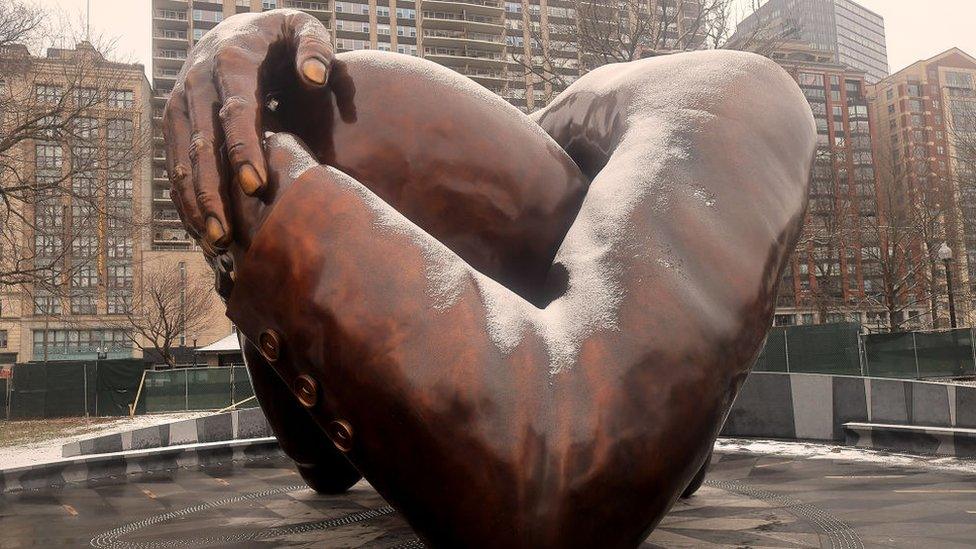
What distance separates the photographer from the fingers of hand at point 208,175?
257cm

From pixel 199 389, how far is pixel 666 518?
20.7m

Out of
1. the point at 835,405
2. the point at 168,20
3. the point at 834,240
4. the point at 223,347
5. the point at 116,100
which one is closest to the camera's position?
the point at 835,405

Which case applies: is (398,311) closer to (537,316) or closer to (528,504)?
(537,316)

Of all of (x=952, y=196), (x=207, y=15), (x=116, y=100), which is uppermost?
(x=207, y=15)

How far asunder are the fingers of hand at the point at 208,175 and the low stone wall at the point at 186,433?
8.85 metres

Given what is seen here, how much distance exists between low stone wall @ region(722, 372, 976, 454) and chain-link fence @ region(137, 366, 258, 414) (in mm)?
16643

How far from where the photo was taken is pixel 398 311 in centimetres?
239

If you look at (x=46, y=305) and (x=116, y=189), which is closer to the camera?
(x=116, y=189)

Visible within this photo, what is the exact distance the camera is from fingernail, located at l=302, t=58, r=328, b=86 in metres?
2.93

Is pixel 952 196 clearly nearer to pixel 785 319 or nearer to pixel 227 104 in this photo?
pixel 785 319

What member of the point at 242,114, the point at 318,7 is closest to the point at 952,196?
the point at 242,114

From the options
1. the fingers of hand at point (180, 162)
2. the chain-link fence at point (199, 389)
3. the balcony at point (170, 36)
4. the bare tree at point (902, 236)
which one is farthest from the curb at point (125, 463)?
the balcony at point (170, 36)

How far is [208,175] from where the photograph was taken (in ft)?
8.48

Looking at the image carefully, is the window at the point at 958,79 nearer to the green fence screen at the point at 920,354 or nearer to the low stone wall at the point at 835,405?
the green fence screen at the point at 920,354
